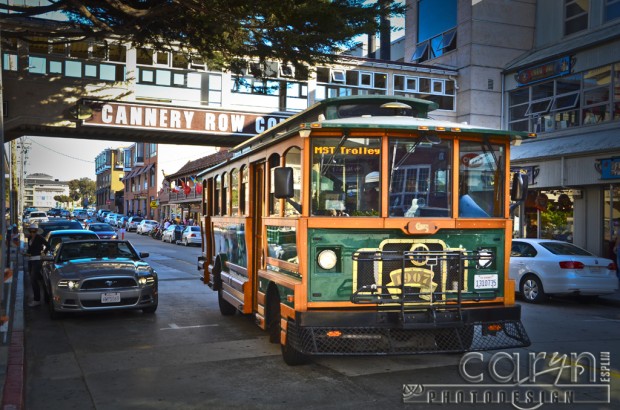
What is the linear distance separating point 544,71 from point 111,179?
3989 inches

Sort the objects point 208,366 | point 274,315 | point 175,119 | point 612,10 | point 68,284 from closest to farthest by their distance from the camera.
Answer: point 208,366, point 274,315, point 68,284, point 612,10, point 175,119

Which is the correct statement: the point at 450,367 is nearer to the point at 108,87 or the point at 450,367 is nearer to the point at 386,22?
the point at 386,22

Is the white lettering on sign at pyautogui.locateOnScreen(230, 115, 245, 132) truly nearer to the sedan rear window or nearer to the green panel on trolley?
the sedan rear window

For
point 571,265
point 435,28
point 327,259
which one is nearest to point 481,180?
point 327,259

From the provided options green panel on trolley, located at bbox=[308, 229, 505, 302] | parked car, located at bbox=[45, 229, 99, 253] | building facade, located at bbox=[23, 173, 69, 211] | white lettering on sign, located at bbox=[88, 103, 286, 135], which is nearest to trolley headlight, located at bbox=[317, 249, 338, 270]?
green panel on trolley, located at bbox=[308, 229, 505, 302]

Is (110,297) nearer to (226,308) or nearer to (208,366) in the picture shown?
(226,308)

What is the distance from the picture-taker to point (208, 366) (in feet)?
24.7

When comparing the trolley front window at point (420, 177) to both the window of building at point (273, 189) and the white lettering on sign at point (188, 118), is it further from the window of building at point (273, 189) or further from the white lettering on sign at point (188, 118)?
the white lettering on sign at point (188, 118)

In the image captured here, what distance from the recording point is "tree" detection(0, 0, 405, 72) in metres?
9.52

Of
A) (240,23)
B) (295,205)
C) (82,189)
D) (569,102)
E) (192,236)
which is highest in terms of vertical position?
(569,102)

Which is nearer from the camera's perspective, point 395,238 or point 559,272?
point 395,238

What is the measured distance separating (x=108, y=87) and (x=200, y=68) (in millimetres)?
3320

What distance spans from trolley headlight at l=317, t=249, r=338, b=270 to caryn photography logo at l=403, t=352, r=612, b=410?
4.90ft

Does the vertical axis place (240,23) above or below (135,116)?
below
